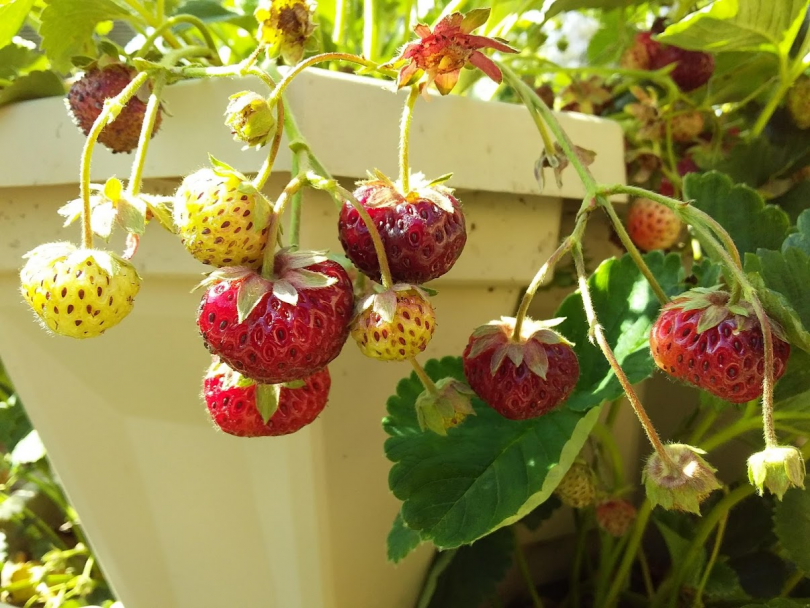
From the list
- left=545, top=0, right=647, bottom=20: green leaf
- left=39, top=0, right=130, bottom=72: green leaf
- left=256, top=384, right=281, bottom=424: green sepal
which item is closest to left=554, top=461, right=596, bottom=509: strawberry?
left=256, top=384, right=281, bottom=424: green sepal

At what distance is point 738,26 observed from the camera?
0.51 m

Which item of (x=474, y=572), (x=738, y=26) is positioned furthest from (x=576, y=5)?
(x=474, y=572)

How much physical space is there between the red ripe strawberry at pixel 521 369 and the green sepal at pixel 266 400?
13 centimetres

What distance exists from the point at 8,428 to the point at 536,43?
0.89 metres

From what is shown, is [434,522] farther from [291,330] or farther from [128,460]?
[128,460]

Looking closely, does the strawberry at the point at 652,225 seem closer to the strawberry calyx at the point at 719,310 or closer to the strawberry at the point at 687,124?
the strawberry at the point at 687,124

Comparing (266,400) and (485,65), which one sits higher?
(485,65)

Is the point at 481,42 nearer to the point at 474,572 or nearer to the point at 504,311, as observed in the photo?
the point at 504,311

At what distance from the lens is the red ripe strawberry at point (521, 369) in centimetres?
38

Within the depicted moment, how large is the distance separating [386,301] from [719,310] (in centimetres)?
19

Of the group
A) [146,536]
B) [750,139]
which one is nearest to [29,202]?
[146,536]

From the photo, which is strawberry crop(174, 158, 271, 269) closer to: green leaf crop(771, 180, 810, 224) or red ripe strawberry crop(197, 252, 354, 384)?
red ripe strawberry crop(197, 252, 354, 384)

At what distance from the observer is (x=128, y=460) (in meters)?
0.58

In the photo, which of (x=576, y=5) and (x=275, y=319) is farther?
(x=576, y=5)
